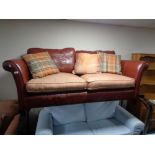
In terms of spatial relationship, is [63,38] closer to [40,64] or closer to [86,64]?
[86,64]

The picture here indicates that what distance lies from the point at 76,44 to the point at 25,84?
1277mm

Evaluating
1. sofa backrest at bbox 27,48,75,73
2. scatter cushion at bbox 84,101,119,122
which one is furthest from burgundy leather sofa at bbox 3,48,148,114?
scatter cushion at bbox 84,101,119,122

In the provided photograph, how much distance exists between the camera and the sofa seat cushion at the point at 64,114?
2064mm

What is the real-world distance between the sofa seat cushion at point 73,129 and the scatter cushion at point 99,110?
15cm

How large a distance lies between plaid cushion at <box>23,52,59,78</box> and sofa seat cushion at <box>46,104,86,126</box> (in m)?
0.46

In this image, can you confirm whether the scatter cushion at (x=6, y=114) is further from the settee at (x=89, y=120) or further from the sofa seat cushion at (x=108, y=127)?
the sofa seat cushion at (x=108, y=127)

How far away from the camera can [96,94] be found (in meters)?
1.76

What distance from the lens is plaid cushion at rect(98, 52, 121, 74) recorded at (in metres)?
2.22

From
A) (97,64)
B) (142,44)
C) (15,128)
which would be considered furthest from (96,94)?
(142,44)

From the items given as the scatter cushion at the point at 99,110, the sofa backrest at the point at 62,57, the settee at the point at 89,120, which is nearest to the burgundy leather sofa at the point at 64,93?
the sofa backrest at the point at 62,57

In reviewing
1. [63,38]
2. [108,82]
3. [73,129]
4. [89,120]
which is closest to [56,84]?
[108,82]
